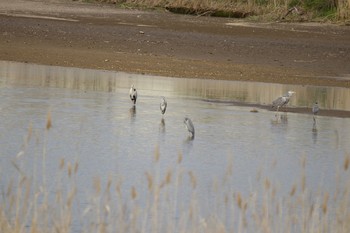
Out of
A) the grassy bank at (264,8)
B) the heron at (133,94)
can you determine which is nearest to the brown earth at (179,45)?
the grassy bank at (264,8)

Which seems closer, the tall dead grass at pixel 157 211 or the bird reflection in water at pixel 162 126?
the tall dead grass at pixel 157 211

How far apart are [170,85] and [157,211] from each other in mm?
9861

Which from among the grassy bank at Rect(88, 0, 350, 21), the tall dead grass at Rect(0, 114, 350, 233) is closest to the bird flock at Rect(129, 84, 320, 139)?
the tall dead grass at Rect(0, 114, 350, 233)

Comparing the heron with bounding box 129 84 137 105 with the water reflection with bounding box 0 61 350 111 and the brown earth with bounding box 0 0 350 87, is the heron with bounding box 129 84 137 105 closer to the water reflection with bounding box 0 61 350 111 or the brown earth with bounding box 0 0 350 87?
the water reflection with bounding box 0 61 350 111

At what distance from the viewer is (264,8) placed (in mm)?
28281

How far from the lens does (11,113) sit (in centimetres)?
1245

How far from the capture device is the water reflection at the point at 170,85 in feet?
53.0

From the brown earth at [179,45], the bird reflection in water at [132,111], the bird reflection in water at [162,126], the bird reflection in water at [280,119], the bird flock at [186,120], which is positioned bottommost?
the bird reflection in water at [280,119]

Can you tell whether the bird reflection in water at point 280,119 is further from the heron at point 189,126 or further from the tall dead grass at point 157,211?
the tall dead grass at point 157,211

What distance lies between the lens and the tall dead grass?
613cm

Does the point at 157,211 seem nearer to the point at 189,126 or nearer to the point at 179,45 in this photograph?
the point at 189,126

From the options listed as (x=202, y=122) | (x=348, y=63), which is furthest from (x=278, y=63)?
(x=202, y=122)

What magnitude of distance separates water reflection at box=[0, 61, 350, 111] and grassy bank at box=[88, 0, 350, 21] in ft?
30.3

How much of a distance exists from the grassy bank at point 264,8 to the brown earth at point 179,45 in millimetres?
835
